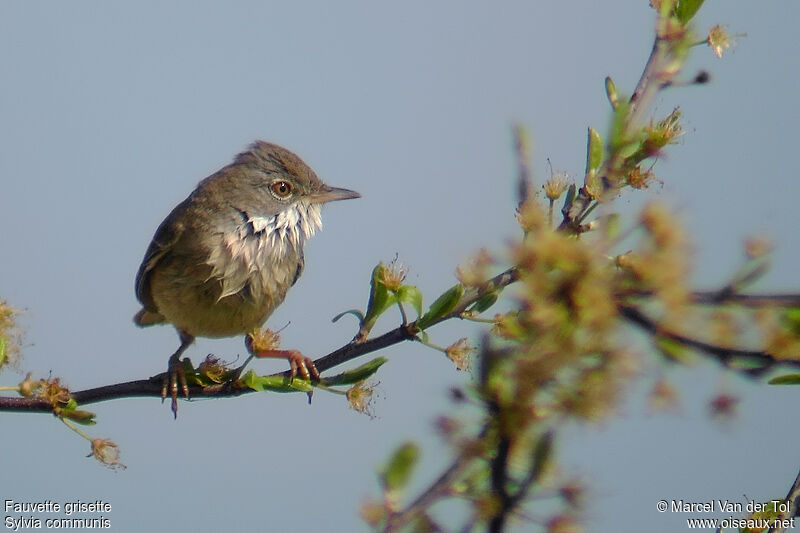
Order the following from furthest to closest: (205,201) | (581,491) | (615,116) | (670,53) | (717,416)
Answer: (205,201), (670,53), (615,116), (717,416), (581,491)

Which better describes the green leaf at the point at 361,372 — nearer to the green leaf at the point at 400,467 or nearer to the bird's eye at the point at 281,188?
the green leaf at the point at 400,467

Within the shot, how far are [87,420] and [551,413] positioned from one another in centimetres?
274

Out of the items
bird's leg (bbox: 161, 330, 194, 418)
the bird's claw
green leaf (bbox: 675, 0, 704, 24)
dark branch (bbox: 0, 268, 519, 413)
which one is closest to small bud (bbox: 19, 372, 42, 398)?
dark branch (bbox: 0, 268, 519, 413)

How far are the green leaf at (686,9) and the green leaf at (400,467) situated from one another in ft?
4.85

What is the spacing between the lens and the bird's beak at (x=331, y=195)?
560cm

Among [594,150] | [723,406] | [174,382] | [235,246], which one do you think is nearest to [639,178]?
[594,150]

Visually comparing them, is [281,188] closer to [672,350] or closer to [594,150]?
[594,150]

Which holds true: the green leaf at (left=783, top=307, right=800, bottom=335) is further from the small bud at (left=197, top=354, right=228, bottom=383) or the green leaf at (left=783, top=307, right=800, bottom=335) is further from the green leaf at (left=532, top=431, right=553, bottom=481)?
the small bud at (left=197, top=354, right=228, bottom=383)

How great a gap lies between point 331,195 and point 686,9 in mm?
3435

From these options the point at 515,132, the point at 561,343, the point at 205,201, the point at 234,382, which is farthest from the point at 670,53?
the point at 205,201

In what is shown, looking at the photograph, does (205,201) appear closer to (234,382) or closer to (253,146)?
(253,146)

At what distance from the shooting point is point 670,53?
2.36 meters

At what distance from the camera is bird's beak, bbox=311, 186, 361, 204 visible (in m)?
5.60

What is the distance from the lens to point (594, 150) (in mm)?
2420
